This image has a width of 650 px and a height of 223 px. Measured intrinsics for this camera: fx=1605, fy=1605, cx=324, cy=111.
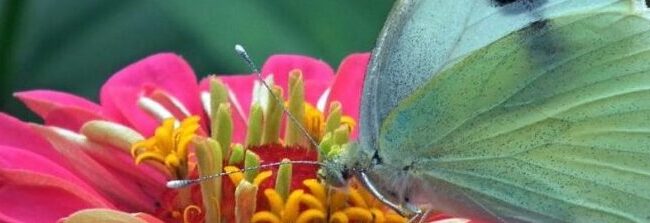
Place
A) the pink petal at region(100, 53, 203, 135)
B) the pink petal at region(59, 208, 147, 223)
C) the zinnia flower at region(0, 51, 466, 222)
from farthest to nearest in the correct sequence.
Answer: the pink petal at region(100, 53, 203, 135) < the zinnia flower at region(0, 51, 466, 222) < the pink petal at region(59, 208, 147, 223)

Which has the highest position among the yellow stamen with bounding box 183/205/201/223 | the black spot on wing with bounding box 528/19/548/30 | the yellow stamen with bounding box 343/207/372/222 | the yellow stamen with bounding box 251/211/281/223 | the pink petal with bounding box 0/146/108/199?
the black spot on wing with bounding box 528/19/548/30

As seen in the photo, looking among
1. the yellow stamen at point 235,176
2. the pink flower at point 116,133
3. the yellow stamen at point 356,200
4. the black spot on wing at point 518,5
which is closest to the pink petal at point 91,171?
the pink flower at point 116,133

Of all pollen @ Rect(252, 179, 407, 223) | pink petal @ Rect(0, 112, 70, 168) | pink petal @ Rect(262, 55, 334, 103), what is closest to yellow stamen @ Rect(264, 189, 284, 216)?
pollen @ Rect(252, 179, 407, 223)

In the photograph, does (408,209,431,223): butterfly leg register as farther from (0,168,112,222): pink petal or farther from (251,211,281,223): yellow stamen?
(0,168,112,222): pink petal

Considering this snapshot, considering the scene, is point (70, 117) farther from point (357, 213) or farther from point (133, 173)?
point (357, 213)

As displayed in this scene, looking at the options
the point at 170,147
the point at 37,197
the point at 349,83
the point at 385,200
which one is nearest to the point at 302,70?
the point at 349,83

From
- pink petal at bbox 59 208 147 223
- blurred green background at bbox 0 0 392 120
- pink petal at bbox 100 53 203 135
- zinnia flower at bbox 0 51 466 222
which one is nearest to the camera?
pink petal at bbox 59 208 147 223

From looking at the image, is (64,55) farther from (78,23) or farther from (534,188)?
(534,188)
